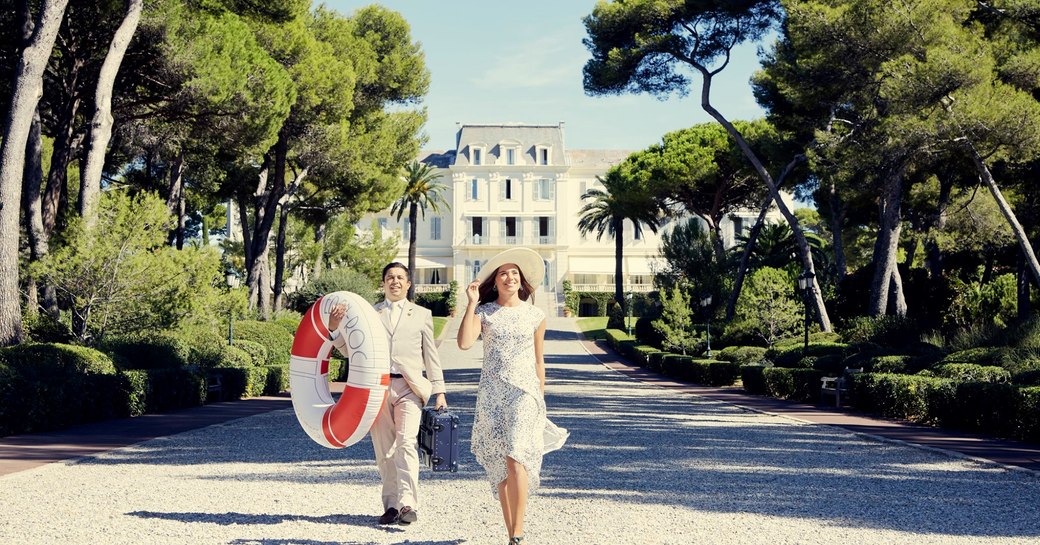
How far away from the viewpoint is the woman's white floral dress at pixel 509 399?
17.0ft

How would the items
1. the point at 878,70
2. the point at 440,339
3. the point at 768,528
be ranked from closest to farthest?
1. the point at 768,528
2. the point at 878,70
3. the point at 440,339

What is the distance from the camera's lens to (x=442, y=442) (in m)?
5.72

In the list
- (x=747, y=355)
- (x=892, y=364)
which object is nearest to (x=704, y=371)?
(x=747, y=355)

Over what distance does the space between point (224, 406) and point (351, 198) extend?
15.6m

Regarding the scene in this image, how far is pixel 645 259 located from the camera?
71125 millimetres

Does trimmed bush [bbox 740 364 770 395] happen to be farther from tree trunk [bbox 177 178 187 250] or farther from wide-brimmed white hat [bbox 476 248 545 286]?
wide-brimmed white hat [bbox 476 248 545 286]

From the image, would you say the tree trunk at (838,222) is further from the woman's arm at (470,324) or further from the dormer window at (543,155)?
the dormer window at (543,155)

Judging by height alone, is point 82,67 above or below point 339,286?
above

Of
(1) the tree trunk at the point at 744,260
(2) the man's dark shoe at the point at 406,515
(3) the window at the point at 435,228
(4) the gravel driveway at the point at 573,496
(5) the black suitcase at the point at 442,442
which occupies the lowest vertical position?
(4) the gravel driveway at the point at 573,496

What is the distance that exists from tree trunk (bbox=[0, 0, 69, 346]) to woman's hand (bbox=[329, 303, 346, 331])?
9.17m

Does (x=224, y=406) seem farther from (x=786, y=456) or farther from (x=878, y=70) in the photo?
(x=878, y=70)

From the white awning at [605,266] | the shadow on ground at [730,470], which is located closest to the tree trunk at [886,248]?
the shadow on ground at [730,470]

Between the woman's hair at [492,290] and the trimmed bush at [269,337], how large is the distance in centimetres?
1825

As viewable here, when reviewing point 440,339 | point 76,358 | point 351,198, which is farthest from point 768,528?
point 440,339
